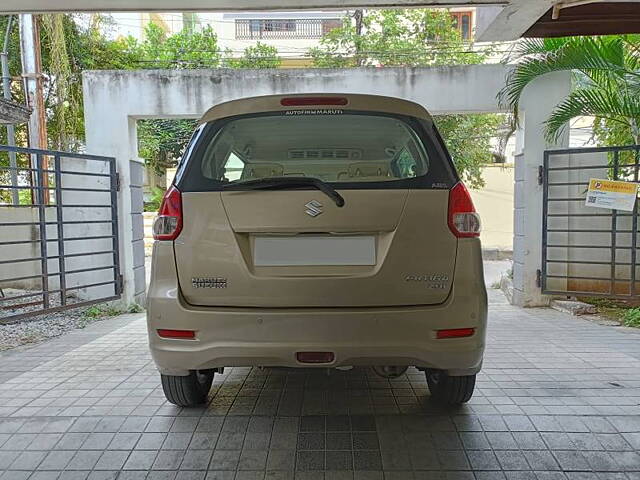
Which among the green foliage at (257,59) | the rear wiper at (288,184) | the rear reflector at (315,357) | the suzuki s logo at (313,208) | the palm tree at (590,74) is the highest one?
the green foliage at (257,59)

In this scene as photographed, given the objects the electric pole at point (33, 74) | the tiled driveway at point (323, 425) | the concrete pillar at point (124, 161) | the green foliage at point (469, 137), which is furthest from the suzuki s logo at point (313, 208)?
the green foliage at point (469, 137)

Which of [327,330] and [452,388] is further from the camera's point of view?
[452,388]

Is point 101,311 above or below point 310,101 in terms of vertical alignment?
below

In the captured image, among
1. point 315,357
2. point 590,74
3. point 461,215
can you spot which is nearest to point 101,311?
point 315,357

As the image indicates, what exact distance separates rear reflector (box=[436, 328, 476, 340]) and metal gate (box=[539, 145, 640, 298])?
4818 mm

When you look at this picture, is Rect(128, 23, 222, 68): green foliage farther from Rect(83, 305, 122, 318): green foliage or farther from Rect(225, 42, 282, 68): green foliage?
Rect(83, 305, 122, 318): green foliage

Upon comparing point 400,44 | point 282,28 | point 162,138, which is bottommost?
point 162,138

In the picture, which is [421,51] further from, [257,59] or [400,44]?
[257,59]

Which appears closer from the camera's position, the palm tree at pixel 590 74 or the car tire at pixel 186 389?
the car tire at pixel 186 389

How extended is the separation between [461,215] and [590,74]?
540 centimetres

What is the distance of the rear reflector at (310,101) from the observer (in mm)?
2744

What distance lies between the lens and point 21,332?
571cm

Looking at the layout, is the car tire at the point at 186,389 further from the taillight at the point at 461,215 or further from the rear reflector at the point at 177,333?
the taillight at the point at 461,215

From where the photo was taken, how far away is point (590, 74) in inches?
265
